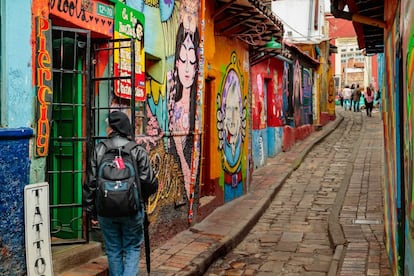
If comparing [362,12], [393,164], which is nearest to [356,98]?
[362,12]

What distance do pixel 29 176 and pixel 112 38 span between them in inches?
81.1

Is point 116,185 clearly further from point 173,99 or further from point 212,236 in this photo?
point 212,236

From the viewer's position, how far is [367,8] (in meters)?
7.48

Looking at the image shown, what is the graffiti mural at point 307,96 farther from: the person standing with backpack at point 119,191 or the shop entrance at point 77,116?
the person standing with backpack at point 119,191

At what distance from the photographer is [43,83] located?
16.1 feet

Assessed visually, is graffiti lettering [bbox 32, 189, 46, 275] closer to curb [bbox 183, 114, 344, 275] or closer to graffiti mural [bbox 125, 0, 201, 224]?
curb [bbox 183, 114, 344, 275]

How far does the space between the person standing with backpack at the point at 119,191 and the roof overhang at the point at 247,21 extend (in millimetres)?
5050

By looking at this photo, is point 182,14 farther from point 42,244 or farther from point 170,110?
point 42,244

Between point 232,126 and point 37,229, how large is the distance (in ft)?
21.5

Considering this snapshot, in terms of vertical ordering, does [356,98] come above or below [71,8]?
above

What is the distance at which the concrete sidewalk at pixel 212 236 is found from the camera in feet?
20.6

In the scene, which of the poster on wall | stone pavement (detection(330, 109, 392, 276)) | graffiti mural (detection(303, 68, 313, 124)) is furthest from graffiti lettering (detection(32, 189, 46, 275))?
graffiti mural (detection(303, 68, 313, 124))

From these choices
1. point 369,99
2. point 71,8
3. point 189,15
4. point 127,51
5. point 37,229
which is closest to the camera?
point 37,229

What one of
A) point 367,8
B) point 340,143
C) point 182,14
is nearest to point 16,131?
point 182,14
